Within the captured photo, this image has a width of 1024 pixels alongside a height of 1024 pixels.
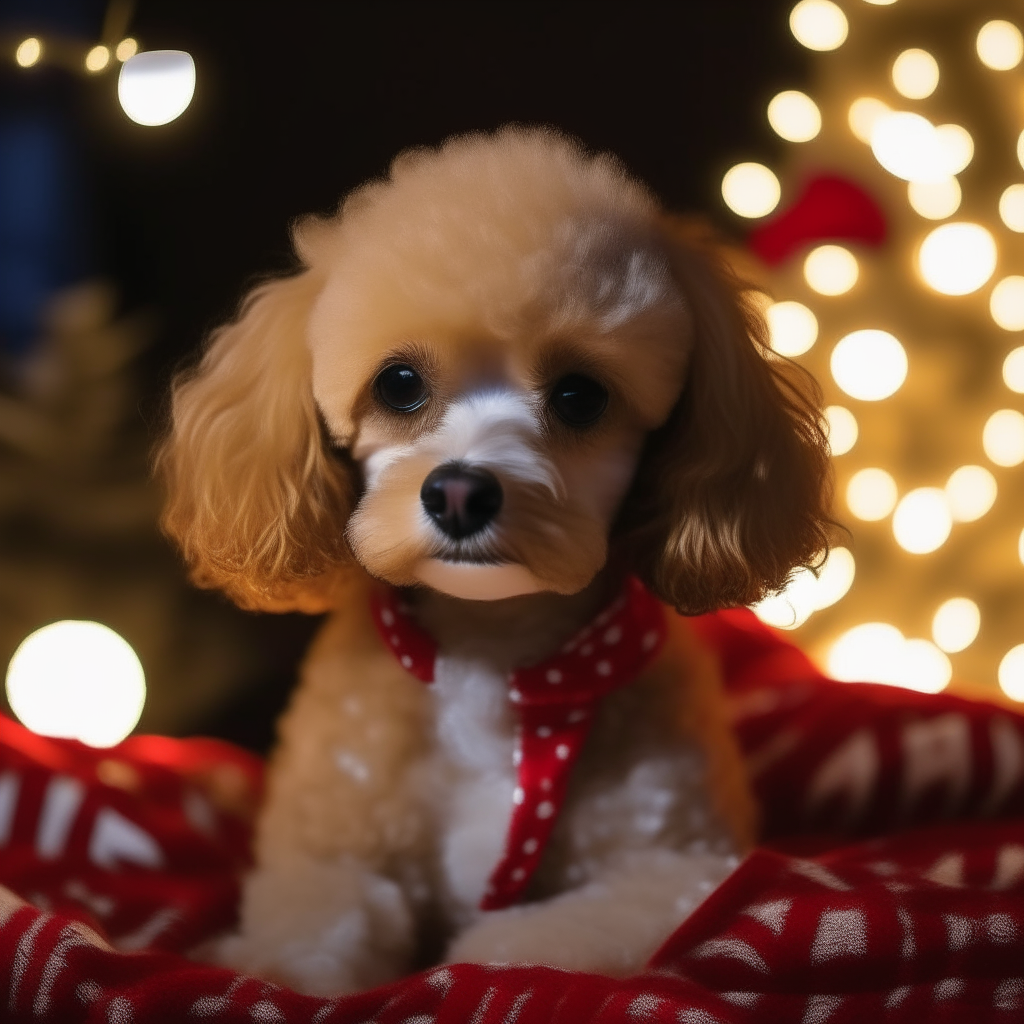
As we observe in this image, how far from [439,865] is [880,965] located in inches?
16.3

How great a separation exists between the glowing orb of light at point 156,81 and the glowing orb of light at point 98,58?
49 mm

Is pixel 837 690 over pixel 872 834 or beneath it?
over

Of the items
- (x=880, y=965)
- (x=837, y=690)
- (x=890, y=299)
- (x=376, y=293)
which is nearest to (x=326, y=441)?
(x=376, y=293)

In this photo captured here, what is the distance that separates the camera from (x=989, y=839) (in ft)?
3.92

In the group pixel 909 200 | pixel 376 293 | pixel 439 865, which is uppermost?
pixel 909 200

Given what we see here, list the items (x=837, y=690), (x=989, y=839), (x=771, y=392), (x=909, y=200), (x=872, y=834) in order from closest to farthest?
1. (x=771, y=392)
2. (x=989, y=839)
3. (x=872, y=834)
4. (x=837, y=690)
5. (x=909, y=200)

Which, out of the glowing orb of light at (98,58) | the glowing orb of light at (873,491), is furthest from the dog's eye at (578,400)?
the glowing orb of light at (873,491)

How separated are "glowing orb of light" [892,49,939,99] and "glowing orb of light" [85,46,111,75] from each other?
3.74ft

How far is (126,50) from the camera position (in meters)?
1.19

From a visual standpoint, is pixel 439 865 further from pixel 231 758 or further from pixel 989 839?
pixel 989 839

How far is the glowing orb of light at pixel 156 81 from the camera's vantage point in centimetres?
115

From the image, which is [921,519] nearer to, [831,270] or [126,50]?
[831,270]

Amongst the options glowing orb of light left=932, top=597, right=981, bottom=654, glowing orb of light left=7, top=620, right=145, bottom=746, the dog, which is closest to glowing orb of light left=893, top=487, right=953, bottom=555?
glowing orb of light left=932, top=597, right=981, bottom=654

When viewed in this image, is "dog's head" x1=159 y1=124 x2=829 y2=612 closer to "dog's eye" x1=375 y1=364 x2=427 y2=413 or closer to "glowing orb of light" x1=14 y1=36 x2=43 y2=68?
"dog's eye" x1=375 y1=364 x2=427 y2=413
